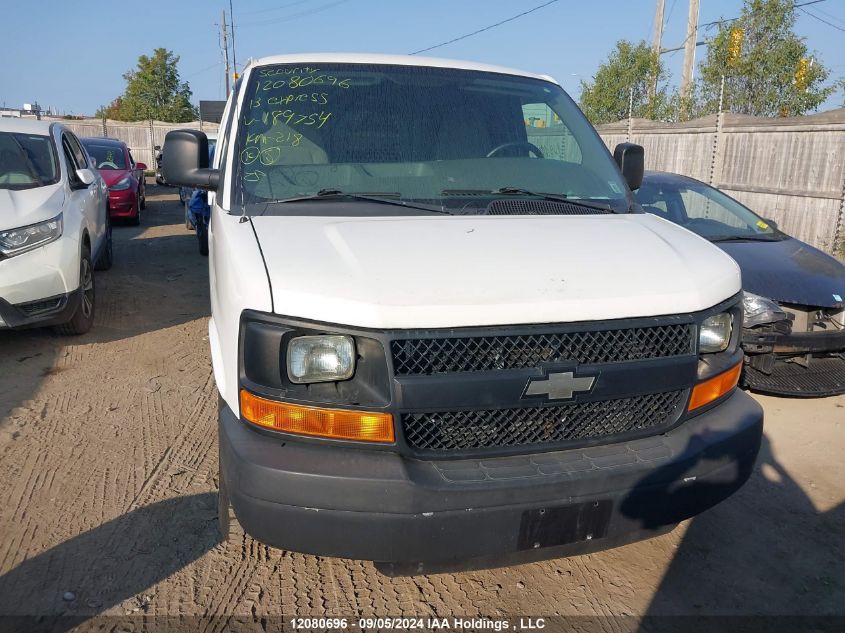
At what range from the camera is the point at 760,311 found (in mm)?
4906

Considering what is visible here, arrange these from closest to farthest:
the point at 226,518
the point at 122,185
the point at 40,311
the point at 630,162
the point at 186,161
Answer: the point at 226,518 → the point at 186,161 → the point at 630,162 → the point at 40,311 → the point at 122,185

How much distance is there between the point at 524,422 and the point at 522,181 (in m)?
1.43

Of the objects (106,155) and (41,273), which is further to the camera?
(106,155)

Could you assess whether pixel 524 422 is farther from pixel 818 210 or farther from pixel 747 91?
pixel 747 91

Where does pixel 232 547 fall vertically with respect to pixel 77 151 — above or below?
below

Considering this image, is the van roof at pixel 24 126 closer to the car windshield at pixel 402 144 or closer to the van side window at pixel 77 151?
the van side window at pixel 77 151

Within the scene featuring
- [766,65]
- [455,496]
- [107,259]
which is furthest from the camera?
[766,65]

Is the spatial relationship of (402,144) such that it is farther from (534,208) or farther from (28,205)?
(28,205)

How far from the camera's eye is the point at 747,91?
2062 cm

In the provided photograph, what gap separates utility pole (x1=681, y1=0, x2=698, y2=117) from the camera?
21.5 meters

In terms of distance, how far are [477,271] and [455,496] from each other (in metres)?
0.75

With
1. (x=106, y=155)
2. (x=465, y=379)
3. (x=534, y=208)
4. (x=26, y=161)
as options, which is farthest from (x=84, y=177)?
(x=106, y=155)

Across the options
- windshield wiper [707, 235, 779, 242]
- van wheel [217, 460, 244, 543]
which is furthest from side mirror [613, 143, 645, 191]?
van wheel [217, 460, 244, 543]

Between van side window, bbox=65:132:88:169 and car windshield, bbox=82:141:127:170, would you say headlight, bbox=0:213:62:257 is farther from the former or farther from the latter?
car windshield, bbox=82:141:127:170
